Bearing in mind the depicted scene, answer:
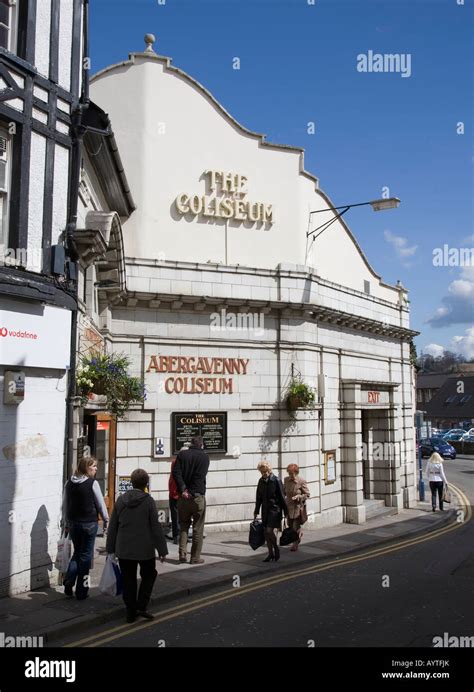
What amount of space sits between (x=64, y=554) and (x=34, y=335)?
9.93 feet

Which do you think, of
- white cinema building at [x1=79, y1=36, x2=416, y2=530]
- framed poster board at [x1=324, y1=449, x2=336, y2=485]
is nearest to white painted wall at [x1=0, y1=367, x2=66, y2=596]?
white cinema building at [x1=79, y1=36, x2=416, y2=530]

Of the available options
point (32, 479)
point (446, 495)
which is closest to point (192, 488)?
point (32, 479)

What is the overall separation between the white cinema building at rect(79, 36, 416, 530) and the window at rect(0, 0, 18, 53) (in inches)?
140

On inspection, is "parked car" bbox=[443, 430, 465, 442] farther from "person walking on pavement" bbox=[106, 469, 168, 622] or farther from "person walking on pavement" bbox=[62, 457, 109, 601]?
"person walking on pavement" bbox=[106, 469, 168, 622]

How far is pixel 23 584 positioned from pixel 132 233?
9215 millimetres

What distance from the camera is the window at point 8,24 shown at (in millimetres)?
9078

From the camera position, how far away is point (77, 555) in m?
8.09

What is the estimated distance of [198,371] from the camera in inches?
569

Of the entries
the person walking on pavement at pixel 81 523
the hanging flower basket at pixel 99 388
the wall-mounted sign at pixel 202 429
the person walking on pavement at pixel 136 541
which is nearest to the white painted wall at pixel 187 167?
the wall-mounted sign at pixel 202 429

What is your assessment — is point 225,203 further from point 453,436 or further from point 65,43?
point 453,436

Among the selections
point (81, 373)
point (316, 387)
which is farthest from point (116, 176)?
point (316, 387)

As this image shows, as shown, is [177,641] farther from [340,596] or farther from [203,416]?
[203,416]

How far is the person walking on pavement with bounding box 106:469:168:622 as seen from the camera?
7.23 metres

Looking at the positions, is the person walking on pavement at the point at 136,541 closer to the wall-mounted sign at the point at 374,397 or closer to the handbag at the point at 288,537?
Answer: the handbag at the point at 288,537
